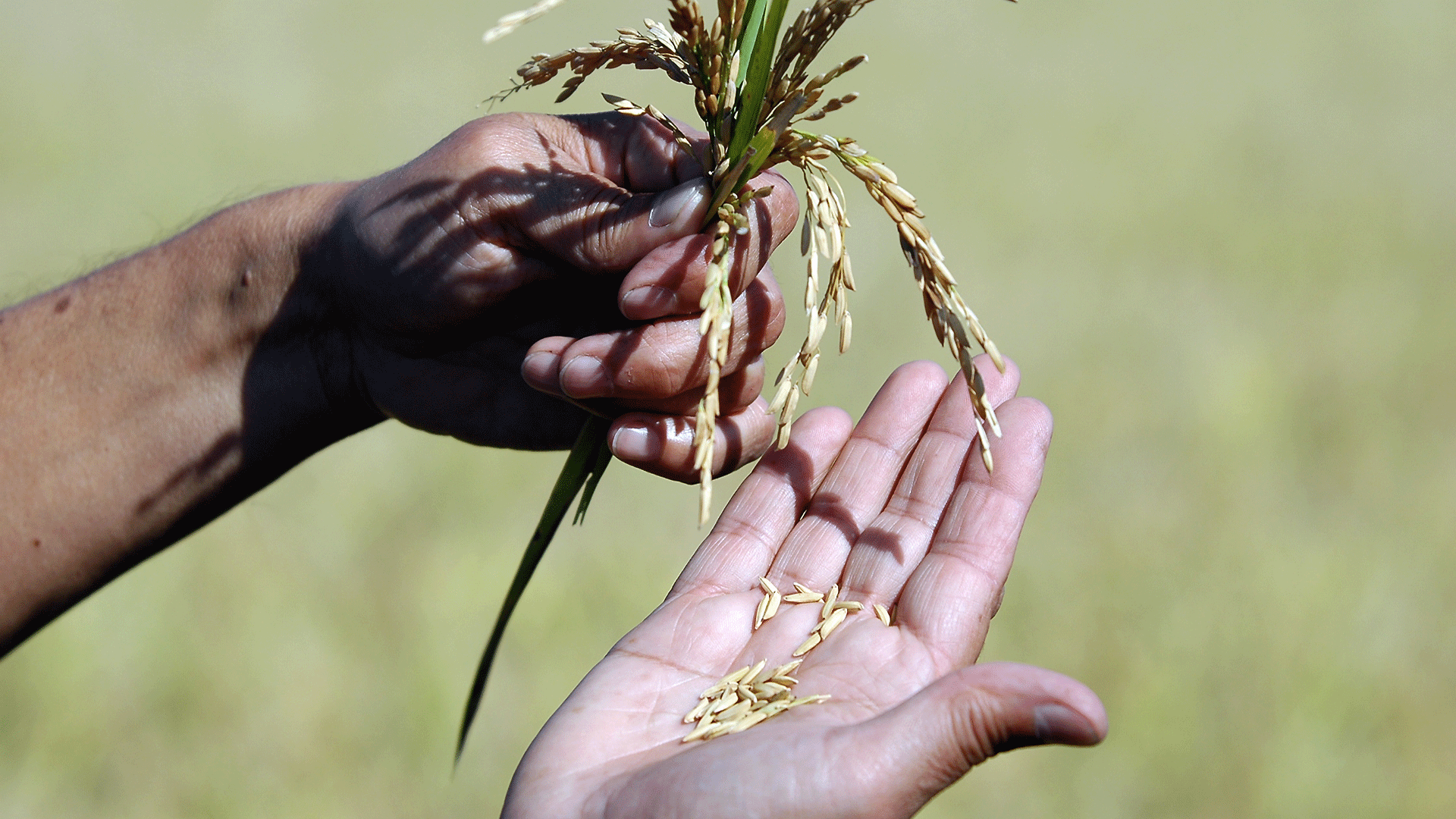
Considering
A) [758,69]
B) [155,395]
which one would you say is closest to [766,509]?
[758,69]

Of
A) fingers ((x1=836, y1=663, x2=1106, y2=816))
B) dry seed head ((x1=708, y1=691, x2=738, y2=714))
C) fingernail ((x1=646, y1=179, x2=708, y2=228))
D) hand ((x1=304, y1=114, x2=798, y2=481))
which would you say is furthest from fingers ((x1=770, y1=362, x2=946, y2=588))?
fingernail ((x1=646, y1=179, x2=708, y2=228))

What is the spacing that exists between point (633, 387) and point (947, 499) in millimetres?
827

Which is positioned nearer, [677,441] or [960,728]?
Answer: [960,728]

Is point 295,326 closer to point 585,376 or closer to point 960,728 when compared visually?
point 585,376

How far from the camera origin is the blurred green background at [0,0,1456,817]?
370cm

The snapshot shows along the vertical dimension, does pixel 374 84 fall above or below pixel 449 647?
above

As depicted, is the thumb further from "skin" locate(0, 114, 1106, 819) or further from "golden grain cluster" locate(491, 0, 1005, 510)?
"golden grain cluster" locate(491, 0, 1005, 510)

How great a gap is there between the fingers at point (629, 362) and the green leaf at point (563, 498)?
0.12 metres

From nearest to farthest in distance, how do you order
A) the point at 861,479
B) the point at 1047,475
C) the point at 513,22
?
the point at 513,22
the point at 861,479
the point at 1047,475

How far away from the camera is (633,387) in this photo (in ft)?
6.47

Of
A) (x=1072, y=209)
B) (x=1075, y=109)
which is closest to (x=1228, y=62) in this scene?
(x=1075, y=109)

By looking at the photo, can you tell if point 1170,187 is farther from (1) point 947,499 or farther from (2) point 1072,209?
(1) point 947,499

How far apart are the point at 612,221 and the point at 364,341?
92 cm

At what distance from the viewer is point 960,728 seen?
1.56m
